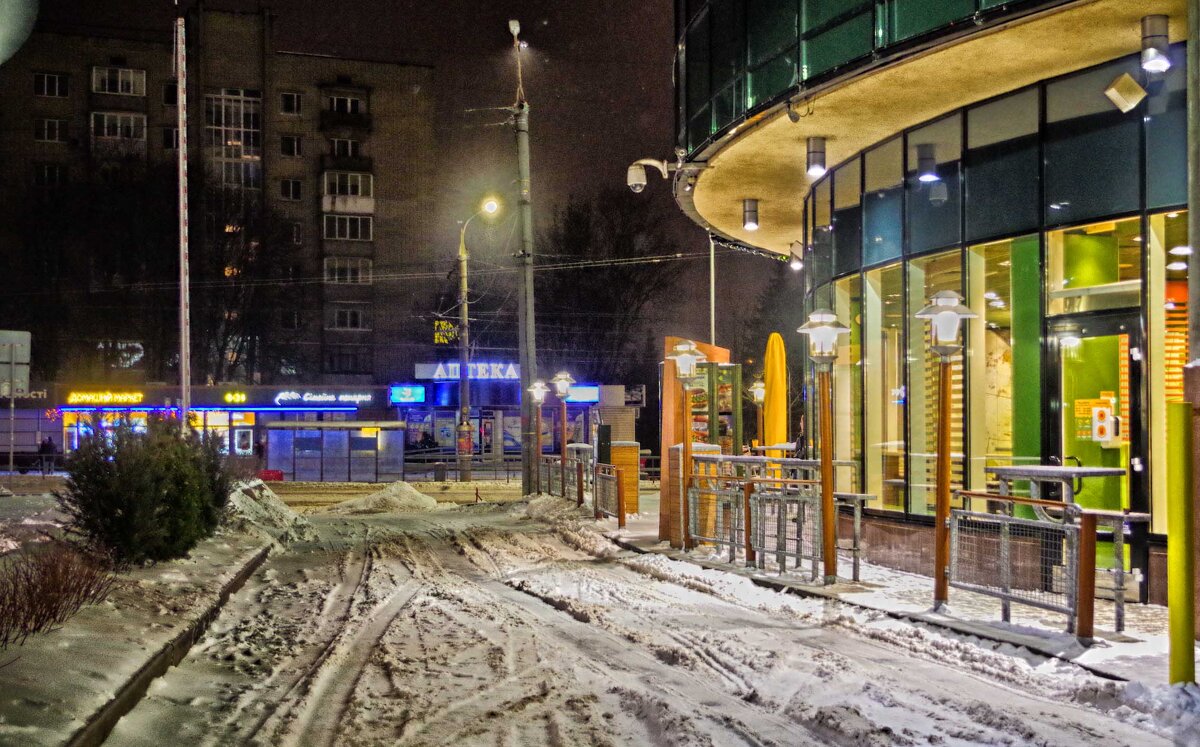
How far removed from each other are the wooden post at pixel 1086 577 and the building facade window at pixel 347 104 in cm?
6047

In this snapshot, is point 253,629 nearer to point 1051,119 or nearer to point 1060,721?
point 1060,721

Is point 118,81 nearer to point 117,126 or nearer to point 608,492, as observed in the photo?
point 117,126

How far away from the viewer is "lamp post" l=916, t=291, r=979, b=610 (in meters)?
9.67

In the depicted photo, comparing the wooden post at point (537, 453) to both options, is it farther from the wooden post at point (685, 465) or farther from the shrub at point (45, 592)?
the shrub at point (45, 592)

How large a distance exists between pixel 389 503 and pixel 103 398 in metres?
22.4

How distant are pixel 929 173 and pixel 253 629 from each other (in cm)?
993

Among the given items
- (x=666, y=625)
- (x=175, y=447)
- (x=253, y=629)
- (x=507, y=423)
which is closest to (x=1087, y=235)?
(x=666, y=625)

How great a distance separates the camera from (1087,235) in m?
12.0

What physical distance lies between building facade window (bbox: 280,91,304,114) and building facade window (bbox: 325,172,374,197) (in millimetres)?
4197

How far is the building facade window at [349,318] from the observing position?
62531mm

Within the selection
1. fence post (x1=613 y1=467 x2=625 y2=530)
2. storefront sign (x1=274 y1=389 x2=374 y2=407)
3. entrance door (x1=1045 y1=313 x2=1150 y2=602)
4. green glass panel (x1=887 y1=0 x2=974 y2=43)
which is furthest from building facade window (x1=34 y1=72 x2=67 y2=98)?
entrance door (x1=1045 y1=313 x2=1150 y2=602)

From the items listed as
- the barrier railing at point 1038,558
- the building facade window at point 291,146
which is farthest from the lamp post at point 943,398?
the building facade window at point 291,146

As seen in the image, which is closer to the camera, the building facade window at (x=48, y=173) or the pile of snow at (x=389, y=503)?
the pile of snow at (x=389, y=503)

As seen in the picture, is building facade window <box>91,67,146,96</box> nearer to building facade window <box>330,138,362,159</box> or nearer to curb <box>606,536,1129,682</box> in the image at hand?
building facade window <box>330,138,362,159</box>
